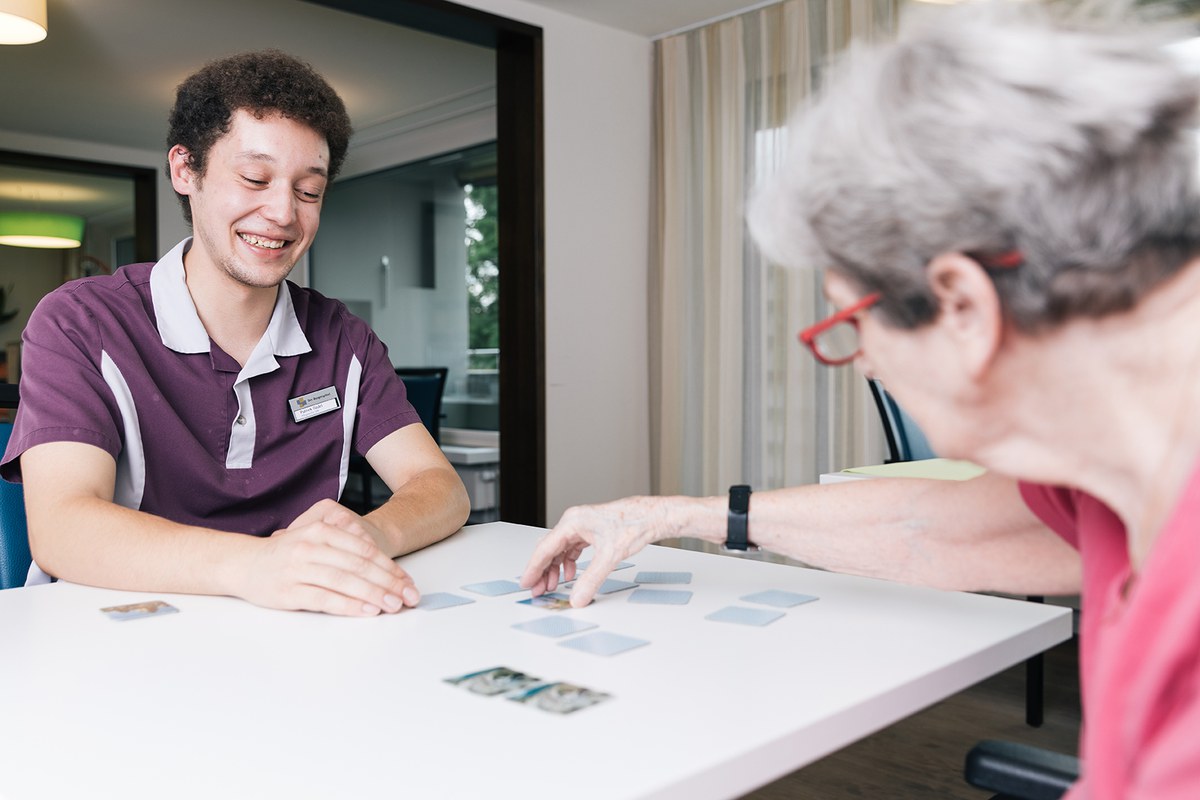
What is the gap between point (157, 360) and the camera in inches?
64.2

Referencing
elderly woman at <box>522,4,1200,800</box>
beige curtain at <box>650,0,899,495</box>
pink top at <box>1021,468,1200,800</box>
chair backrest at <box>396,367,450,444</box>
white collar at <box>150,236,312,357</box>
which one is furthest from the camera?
chair backrest at <box>396,367,450,444</box>

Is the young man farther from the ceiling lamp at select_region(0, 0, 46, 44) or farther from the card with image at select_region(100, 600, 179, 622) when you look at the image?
the ceiling lamp at select_region(0, 0, 46, 44)

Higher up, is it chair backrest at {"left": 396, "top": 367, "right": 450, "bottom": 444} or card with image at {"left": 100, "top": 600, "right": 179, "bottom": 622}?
chair backrest at {"left": 396, "top": 367, "right": 450, "bottom": 444}

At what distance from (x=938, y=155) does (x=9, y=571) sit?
148 centimetres

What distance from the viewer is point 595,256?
192 inches

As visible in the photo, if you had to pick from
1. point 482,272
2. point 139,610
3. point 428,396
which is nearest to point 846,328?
point 139,610

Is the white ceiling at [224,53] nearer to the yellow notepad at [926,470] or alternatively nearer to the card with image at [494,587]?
the yellow notepad at [926,470]

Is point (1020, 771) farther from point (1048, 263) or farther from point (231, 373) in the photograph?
point (231, 373)

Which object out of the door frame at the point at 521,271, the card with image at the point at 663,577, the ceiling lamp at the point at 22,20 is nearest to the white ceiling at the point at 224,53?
the door frame at the point at 521,271

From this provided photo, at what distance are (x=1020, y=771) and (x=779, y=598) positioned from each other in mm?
335

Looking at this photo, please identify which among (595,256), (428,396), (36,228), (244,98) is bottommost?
(428,396)

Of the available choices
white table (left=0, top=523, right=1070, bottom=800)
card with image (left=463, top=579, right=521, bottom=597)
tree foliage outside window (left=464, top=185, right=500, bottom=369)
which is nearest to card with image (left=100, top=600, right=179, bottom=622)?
white table (left=0, top=523, right=1070, bottom=800)

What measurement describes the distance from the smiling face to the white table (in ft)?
2.20

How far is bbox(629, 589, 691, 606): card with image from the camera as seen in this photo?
1.15 m
